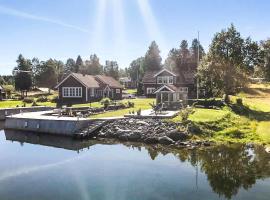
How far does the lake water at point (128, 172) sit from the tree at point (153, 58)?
284ft

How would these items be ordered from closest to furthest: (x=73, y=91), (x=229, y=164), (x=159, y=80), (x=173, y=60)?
(x=229, y=164) → (x=73, y=91) → (x=159, y=80) → (x=173, y=60)

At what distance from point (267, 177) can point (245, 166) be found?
284 centimetres

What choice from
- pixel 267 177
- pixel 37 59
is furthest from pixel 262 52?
pixel 37 59

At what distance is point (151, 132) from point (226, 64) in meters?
28.2

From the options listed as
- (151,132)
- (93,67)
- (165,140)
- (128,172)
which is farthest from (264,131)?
(93,67)

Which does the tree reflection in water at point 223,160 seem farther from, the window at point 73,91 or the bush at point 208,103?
the window at point 73,91

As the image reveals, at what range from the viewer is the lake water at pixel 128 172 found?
65.4ft

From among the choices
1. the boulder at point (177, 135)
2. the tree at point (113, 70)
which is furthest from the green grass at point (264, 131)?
the tree at point (113, 70)

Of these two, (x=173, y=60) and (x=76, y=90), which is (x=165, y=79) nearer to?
(x=76, y=90)

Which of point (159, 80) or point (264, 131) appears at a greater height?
point (159, 80)

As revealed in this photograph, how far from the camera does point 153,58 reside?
119 m

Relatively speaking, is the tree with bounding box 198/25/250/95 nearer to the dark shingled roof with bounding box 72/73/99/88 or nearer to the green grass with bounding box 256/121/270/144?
the green grass with bounding box 256/121/270/144

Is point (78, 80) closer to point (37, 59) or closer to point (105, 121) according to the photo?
point (105, 121)

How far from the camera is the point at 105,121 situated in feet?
125
